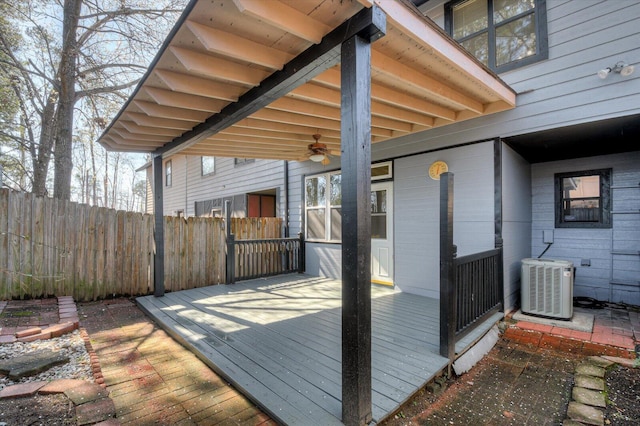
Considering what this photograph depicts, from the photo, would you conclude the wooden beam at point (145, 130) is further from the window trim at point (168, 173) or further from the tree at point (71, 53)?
the window trim at point (168, 173)

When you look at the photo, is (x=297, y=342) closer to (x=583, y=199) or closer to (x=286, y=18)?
(x=286, y=18)

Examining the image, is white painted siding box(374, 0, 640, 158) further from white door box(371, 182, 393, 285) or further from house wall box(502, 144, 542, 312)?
white door box(371, 182, 393, 285)

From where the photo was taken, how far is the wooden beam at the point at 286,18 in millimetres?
1731

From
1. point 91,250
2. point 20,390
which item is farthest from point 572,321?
point 91,250

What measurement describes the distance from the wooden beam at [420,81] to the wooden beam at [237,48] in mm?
789

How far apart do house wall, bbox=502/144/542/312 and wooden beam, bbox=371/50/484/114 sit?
1.03 meters

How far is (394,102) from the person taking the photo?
3.32m

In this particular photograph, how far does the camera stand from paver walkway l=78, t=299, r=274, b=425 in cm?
199

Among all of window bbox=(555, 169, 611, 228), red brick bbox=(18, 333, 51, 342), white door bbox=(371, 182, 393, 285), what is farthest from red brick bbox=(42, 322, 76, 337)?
window bbox=(555, 169, 611, 228)

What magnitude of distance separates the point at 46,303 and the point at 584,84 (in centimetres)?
755

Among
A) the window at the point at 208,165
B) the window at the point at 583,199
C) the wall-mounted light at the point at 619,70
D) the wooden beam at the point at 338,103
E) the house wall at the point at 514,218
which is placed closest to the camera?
the wooden beam at the point at 338,103

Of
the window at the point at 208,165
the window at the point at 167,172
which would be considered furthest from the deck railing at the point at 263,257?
the window at the point at 167,172

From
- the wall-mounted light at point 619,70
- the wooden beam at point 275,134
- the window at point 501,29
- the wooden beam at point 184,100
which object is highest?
the window at point 501,29

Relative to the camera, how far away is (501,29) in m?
4.30
